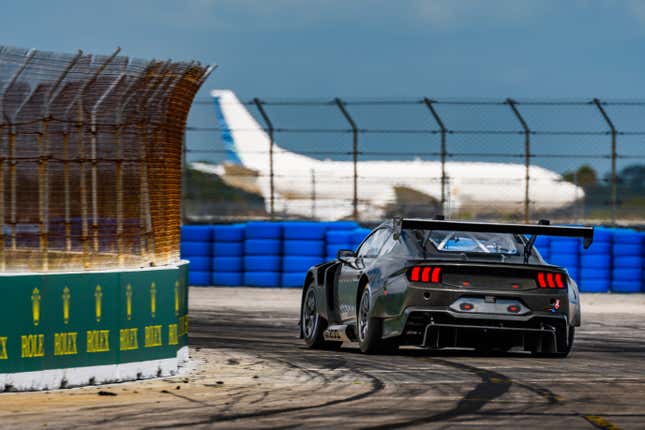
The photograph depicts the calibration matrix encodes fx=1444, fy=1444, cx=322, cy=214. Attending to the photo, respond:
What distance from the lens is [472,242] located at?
1362 centimetres

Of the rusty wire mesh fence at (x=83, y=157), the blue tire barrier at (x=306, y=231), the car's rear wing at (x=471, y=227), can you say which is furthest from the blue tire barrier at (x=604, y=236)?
the rusty wire mesh fence at (x=83, y=157)

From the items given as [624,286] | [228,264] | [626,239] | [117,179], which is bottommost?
[624,286]

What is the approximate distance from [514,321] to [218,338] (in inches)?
167

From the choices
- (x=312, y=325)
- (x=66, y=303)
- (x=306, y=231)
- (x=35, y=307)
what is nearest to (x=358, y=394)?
(x=66, y=303)

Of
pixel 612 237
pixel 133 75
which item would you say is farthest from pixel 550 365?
pixel 612 237

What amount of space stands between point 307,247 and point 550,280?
1228 cm

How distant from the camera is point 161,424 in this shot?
870 centimetres

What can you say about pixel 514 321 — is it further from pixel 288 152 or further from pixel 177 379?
pixel 288 152

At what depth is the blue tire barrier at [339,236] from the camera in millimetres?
24891

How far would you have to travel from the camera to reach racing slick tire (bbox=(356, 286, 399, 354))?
1320 centimetres

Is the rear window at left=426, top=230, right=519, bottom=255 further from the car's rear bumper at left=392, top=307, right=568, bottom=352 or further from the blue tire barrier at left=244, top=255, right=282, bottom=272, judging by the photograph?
the blue tire barrier at left=244, top=255, right=282, bottom=272

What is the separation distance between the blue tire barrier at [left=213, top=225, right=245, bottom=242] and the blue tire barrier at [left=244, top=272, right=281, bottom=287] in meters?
0.70

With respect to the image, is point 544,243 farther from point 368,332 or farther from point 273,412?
point 273,412

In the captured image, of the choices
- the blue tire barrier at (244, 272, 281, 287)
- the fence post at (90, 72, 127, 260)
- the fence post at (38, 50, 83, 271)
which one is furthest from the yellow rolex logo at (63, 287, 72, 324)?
the blue tire barrier at (244, 272, 281, 287)
